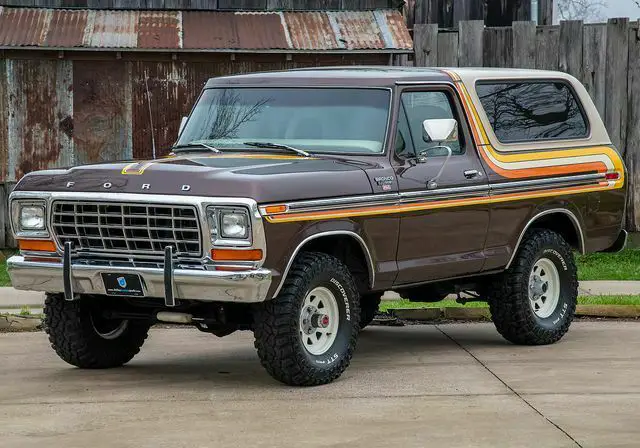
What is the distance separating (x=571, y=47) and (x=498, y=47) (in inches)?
34.2

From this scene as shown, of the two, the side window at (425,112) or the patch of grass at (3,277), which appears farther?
the patch of grass at (3,277)

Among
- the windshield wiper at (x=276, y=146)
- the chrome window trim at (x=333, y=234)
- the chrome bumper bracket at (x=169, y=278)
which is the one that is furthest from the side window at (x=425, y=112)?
the chrome bumper bracket at (x=169, y=278)

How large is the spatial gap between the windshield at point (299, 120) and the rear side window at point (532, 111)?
1.29 metres

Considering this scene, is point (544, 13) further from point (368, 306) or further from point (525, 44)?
point (368, 306)

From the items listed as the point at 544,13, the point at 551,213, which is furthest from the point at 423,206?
the point at 544,13

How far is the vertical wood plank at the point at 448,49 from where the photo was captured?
58.5ft

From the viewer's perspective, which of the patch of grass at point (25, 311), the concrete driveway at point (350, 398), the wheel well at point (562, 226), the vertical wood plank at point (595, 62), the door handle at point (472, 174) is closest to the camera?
the concrete driveway at point (350, 398)

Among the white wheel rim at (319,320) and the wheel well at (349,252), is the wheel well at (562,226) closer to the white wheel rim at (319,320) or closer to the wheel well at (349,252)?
the wheel well at (349,252)

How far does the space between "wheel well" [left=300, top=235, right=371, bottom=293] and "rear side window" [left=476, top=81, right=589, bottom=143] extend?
184cm

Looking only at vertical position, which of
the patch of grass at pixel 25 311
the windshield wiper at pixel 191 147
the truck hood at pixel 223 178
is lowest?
the patch of grass at pixel 25 311

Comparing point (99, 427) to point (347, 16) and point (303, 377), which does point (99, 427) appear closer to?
point (303, 377)

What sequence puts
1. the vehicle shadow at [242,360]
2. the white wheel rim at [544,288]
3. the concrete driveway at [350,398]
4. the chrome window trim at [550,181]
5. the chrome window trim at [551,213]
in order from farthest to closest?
1. the white wheel rim at [544,288]
2. the chrome window trim at [551,213]
3. the chrome window trim at [550,181]
4. the vehicle shadow at [242,360]
5. the concrete driveway at [350,398]

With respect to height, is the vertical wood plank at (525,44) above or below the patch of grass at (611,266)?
above

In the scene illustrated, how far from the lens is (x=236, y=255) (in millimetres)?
8914
